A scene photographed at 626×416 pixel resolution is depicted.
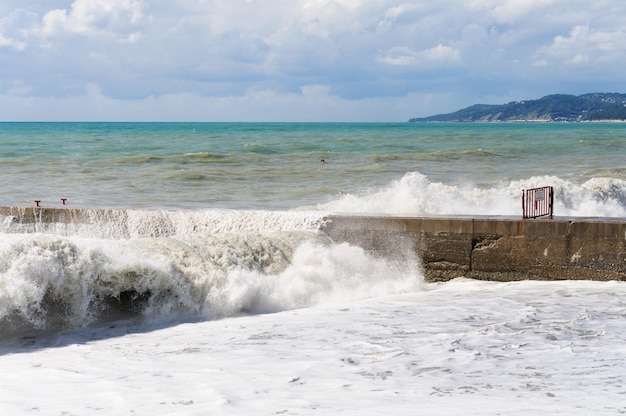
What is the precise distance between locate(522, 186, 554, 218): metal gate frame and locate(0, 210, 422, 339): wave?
6.33ft

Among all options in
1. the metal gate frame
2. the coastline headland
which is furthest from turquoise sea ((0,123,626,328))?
the metal gate frame

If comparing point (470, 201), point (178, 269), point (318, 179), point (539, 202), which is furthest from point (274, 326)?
point (318, 179)

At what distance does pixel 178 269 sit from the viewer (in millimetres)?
9914

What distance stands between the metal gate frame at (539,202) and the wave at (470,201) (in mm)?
2958

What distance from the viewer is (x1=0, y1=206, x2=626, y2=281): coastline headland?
10.6 meters

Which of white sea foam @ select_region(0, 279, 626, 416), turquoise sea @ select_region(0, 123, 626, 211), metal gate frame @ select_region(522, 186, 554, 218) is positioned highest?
metal gate frame @ select_region(522, 186, 554, 218)

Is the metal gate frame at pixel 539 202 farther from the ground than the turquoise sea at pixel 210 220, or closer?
farther from the ground

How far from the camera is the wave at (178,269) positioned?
349 inches

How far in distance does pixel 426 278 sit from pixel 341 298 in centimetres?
150

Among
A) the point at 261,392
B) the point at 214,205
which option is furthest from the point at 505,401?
the point at 214,205

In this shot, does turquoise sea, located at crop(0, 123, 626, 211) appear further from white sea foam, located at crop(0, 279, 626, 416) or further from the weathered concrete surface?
white sea foam, located at crop(0, 279, 626, 416)

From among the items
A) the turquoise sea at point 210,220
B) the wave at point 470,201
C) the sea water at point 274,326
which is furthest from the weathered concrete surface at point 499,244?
the wave at point 470,201

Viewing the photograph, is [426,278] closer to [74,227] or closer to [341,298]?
[341,298]

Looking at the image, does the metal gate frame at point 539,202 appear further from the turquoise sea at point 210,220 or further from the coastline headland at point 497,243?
the turquoise sea at point 210,220
